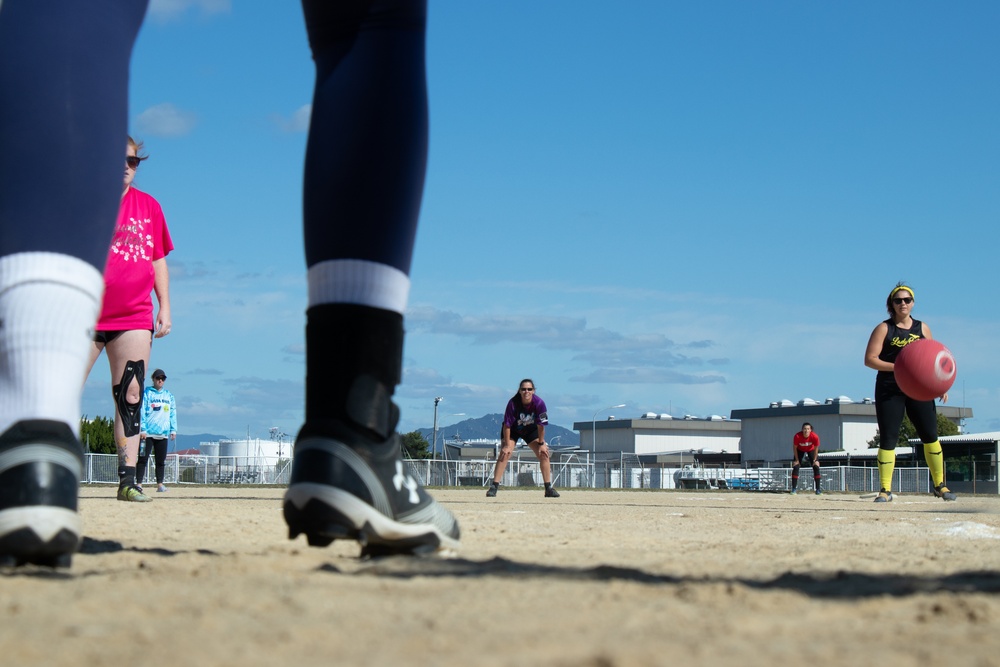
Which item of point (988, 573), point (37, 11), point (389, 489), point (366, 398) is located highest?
point (37, 11)

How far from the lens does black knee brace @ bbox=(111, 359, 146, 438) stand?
7.51 m

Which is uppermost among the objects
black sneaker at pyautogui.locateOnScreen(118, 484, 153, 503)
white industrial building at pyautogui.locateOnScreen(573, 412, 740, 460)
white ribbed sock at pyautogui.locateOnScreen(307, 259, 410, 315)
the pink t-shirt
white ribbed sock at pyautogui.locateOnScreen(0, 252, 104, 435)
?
white industrial building at pyautogui.locateOnScreen(573, 412, 740, 460)

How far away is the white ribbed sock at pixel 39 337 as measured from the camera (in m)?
1.95

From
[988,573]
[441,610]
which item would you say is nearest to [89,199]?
[441,610]

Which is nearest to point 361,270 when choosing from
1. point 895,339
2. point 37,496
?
point 37,496

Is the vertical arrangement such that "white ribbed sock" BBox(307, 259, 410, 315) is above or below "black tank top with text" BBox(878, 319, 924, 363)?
below

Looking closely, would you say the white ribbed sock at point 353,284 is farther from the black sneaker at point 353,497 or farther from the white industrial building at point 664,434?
the white industrial building at point 664,434

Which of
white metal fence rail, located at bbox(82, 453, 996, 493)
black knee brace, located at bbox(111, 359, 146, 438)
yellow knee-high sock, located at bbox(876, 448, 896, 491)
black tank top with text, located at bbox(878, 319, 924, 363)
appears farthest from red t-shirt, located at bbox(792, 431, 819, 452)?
black knee brace, located at bbox(111, 359, 146, 438)

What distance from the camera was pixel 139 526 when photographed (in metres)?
3.90

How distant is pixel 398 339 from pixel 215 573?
0.63 m

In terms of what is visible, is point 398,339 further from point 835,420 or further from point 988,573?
point 835,420

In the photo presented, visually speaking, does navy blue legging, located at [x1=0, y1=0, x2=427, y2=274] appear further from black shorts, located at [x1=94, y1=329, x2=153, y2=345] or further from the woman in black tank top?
the woman in black tank top

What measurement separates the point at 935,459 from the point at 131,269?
8.62 metres

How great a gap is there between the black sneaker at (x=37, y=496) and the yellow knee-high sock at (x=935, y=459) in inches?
435
